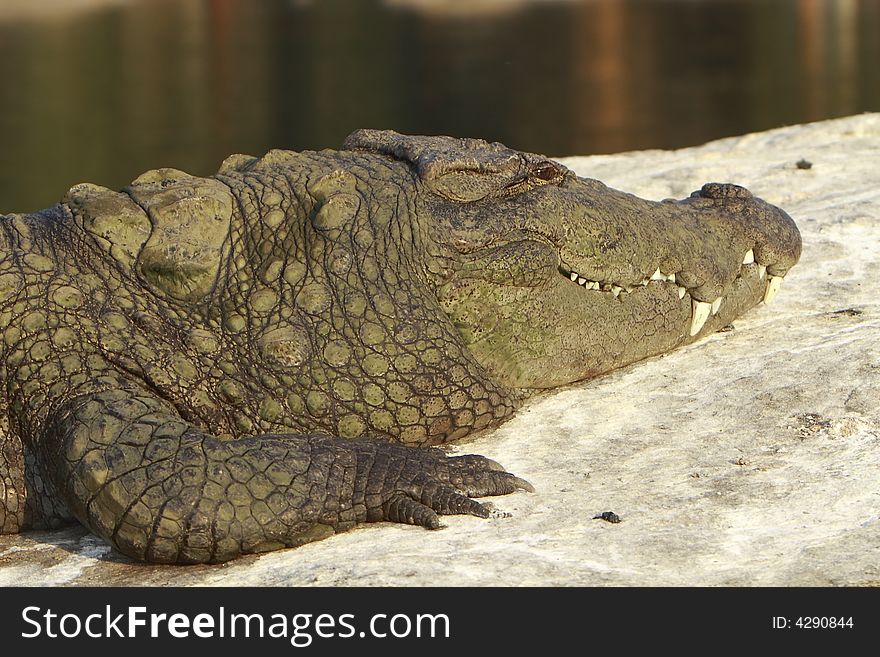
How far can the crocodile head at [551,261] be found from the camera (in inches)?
208

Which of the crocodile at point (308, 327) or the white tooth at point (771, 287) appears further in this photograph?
the white tooth at point (771, 287)

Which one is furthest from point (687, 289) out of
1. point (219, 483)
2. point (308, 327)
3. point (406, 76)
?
point (406, 76)

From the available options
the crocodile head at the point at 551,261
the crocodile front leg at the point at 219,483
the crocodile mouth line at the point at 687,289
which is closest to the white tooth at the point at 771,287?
the crocodile mouth line at the point at 687,289

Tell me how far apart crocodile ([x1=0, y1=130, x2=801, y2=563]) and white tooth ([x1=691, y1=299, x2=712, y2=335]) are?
11mm

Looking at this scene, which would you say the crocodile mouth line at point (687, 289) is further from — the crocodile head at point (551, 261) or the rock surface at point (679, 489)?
the rock surface at point (679, 489)

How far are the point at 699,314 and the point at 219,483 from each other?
2.59 metres

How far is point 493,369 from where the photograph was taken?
5.33m

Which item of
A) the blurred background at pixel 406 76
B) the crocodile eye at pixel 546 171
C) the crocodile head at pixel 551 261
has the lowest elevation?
the crocodile head at pixel 551 261

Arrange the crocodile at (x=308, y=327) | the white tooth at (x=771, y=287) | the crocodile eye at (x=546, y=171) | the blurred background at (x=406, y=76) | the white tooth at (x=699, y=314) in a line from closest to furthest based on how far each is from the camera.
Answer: the crocodile at (x=308, y=327), the crocodile eye at (x=546, y=171), the white tooth at (x=699, y=314), the white tooth at (x=771, y=287), the blurred background at (x=406, y=76)

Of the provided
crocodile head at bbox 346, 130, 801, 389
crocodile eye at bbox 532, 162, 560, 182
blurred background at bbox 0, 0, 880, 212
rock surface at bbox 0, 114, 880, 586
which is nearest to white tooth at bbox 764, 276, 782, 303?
rock surface at bbox 0, 114, 880, 586

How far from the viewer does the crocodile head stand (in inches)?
208

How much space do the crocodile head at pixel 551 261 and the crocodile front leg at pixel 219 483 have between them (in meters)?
0.89

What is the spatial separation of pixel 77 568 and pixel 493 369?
1.86m
